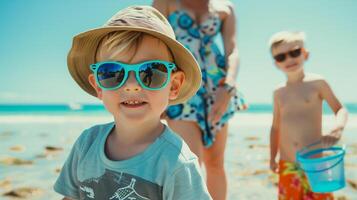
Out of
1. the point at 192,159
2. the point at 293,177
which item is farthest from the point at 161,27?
the point at 293,177

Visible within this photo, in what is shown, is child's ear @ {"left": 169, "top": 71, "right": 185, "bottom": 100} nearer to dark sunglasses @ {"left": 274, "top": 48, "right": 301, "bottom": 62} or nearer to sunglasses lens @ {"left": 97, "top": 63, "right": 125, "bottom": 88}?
sunglasses lens @ {"left": 97, "top": 63, "right": 125, "bottom": 88}

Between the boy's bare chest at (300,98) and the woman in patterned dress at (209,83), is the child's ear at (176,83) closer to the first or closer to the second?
the woman in patterned dress at (209,83)

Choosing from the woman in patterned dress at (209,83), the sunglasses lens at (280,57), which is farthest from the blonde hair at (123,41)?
the sunglasses lens at (280,57)

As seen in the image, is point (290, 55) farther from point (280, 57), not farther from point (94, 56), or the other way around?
point (94, 56)

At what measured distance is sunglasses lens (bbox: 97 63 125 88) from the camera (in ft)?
5.44

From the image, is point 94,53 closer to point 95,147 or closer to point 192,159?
point 95,147

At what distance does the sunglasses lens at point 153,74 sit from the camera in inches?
65.2

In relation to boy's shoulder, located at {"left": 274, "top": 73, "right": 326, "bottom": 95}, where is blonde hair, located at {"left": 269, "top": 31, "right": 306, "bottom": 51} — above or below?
above

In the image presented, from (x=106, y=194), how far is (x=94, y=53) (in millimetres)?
651

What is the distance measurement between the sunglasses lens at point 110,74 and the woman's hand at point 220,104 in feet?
4.84

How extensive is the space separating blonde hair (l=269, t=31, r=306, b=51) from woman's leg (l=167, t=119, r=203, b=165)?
1.28m

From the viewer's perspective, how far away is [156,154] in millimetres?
1690

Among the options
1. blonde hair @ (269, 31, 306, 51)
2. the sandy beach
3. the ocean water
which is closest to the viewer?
blonde hair @ (269, 31, 306, 51)

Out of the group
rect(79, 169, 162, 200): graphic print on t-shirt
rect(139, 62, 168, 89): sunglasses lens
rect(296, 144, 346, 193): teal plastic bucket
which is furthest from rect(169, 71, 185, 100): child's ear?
rect(296, 144, 346, 193): teal plastic bucket
